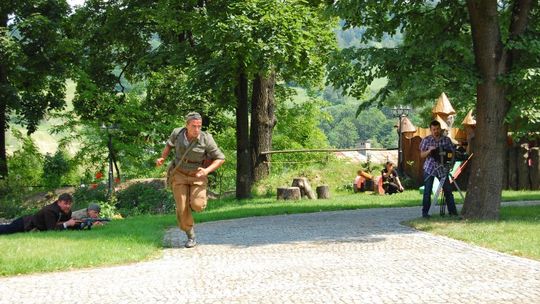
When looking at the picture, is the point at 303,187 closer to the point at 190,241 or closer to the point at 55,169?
the point at 190,241

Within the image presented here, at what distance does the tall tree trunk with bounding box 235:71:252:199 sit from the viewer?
22.7 meters

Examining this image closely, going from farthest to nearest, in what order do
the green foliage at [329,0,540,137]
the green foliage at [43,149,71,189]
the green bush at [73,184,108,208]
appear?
the green foliage at [43,149,71,189] < the green bush at [73,184,108,208] < the green foliage at [329,0,540,137]

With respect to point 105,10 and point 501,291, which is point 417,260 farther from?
point 105,10

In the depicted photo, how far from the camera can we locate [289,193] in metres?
21.4

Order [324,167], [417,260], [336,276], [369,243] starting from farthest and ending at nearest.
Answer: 1. [324,167]
2. [369,243]
3. [417,260]
4. [336,276]

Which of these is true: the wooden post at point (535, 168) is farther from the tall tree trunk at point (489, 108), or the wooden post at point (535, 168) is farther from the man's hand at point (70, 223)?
the man's hand at point (70, 223)

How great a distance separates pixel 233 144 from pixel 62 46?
1197 centimetres

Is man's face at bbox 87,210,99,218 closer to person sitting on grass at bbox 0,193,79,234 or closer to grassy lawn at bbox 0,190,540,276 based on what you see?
grassy lawn at bbox 0,190,540,276

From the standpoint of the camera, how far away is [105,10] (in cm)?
2847

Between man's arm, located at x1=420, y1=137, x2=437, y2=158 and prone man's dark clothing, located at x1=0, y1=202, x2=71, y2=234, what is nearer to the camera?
prone man's dark clothing, located at x1=0, y1=202, x2=71, y2=234

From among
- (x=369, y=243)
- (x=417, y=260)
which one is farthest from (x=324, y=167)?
(x=417, y=260)

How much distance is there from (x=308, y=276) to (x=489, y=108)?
22.2 feet

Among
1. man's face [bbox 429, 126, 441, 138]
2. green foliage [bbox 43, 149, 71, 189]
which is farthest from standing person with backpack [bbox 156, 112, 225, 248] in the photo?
green foliage [bbox 43, 149, 71, 189]

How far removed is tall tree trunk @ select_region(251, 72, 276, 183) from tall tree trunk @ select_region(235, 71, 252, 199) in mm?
1331
